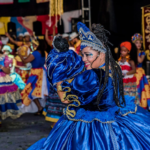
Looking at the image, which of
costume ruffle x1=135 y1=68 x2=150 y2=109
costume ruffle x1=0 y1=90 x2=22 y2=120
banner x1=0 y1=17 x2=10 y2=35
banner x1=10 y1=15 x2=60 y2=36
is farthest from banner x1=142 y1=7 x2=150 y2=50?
banner x1=0 y1=17 x2=10 y2=35

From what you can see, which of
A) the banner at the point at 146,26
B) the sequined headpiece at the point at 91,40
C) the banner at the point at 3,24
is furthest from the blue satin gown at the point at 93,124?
the banner at the point at 3,24

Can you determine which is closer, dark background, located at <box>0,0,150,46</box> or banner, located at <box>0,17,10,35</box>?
dark background, located at <box>0,0,150,46</box>

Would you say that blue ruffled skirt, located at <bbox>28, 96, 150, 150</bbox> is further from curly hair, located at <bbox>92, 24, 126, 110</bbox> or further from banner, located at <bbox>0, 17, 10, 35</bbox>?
banner, located at <bbox>0, 17, 10, 35</bbox>

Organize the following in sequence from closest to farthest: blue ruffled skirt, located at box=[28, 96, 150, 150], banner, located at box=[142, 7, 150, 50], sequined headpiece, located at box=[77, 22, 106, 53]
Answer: blue ruffled skirt, located at box=[28, 96, 150, 150], sequined headpiece, located at box=[77, 22, 106, 53], banner, located at box=[142, 7, 150, 50]

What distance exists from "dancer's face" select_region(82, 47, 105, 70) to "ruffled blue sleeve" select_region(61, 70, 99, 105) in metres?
0.12

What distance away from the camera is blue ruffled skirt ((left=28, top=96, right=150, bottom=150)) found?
6.51 feet

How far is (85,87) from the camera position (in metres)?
2.07

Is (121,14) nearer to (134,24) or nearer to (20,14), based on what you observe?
(134,24)

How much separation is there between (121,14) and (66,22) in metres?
3.24

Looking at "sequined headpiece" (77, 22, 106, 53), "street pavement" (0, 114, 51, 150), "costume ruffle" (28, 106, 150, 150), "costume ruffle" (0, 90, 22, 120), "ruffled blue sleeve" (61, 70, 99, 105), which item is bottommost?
"street pavement" (0, 114, 51, 150)

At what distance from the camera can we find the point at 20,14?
1251cm

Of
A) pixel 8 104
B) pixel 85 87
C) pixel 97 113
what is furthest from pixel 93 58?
pixel 8 104

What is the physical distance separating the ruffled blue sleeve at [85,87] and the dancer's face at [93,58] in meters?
0.12

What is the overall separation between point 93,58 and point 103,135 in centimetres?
66
